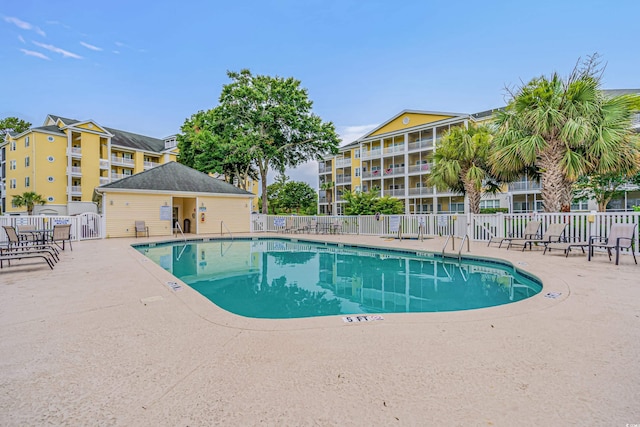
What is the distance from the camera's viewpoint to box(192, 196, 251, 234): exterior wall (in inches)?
758

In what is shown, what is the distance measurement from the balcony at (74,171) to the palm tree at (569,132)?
3663cm

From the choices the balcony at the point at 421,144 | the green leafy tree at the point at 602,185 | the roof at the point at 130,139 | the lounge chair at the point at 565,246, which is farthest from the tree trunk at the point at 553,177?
the roof at the point at 130,139

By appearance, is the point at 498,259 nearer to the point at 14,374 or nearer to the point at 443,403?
the point at 443,403

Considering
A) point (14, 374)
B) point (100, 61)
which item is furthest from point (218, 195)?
point (14, 374)

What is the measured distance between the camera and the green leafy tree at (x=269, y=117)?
23406 millimetres

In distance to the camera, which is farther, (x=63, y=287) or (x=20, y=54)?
(x=20, y=54)

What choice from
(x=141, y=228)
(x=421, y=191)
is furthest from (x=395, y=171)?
(x=141, y=228)

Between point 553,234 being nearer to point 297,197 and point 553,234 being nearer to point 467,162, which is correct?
point 467,162

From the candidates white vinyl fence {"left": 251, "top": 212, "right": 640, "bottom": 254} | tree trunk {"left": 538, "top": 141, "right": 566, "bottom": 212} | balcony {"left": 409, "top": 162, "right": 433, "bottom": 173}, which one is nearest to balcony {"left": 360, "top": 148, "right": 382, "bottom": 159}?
balcony {"left": 409, "top": 162, "right": 433, "bottom": 173}

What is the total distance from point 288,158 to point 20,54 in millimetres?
17858

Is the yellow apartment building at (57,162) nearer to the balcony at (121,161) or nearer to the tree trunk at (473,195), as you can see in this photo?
the balcony at (121,161)

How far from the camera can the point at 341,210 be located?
38.1 meters

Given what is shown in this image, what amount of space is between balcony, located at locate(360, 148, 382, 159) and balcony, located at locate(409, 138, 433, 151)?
3690 millimetres

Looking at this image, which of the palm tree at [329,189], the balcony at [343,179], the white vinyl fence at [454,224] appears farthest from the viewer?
the palm tree at [329,189]
